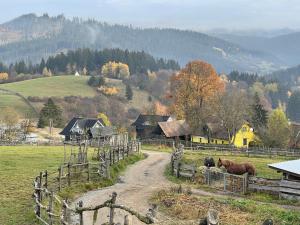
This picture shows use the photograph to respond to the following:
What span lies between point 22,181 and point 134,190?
868 cm

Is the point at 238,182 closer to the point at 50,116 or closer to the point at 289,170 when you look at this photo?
the point at 289,170

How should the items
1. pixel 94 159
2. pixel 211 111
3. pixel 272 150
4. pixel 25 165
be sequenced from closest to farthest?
pixel 25 165 < pixel 94 159 < pixel 272 150 < pixel 211 111

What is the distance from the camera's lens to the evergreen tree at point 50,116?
12962cm

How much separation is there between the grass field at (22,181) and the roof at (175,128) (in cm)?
3664

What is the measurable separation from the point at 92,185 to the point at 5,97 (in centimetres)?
14330

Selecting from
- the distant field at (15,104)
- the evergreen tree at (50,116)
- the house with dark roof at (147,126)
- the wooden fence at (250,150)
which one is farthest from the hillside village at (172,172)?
the distant field at (15,104)

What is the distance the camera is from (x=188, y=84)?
91812 mm

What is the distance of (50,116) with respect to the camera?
431 feet

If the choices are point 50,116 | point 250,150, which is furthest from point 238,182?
point 50,116

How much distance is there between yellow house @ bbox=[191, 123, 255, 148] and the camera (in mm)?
96188

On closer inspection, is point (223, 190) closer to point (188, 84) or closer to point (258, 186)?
point (258, 186)

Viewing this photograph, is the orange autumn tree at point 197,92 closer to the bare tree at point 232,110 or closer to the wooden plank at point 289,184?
the bare tree at point 232,110

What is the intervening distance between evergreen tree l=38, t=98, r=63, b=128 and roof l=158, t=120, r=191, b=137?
150 ft

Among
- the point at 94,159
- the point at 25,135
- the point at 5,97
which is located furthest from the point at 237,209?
the point at 5,97
